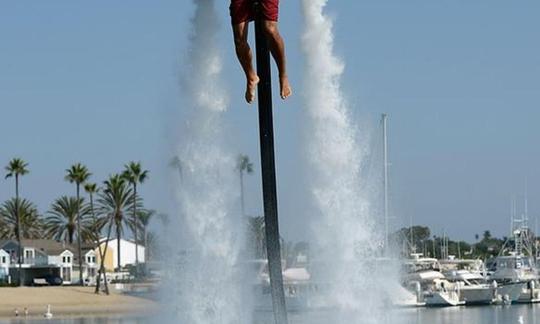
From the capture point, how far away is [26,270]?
138 meters

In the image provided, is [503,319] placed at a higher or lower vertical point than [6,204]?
lower

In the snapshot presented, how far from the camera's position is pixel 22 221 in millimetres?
146875

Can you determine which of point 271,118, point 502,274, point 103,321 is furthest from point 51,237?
point 271,118

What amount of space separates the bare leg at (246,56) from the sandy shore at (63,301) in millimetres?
75126

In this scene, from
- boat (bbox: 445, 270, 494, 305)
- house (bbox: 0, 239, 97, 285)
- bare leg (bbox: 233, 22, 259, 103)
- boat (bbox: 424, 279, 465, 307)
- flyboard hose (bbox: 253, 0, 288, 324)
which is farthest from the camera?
house (bbox: 0, 239, 97, 285)

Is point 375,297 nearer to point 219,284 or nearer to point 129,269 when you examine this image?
point 219,284

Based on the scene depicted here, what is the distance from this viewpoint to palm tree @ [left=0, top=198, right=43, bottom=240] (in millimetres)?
142750

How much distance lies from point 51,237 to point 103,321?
8057 centimetres

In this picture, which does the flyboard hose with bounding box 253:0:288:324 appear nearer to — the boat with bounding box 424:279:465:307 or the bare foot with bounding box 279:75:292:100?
the bare foot with bounding box 279:75:292:100

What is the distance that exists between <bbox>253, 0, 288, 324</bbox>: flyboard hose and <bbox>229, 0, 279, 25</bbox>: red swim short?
250 millimetres

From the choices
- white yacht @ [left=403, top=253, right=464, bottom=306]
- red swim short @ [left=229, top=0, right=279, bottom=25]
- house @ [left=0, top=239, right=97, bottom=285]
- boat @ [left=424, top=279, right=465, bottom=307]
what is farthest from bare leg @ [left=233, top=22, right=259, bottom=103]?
house @ [left=0, top=239, right=97, bottom=285]

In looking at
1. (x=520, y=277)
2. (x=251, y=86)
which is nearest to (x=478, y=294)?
(x=520, y=277)

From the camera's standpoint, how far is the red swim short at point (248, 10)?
747 inches

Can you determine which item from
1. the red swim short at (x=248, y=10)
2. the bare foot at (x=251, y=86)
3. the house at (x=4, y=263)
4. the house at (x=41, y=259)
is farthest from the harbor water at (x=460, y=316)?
the house at (x=4, y=263)
